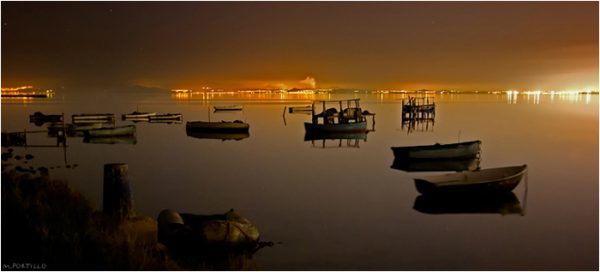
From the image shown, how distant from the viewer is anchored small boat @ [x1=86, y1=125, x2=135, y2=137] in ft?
105

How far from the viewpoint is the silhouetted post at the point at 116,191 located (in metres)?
10.4

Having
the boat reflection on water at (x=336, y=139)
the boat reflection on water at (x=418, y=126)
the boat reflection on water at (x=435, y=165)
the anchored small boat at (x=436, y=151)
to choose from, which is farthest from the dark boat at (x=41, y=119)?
the boat reflection on water at (x=435, y=165)

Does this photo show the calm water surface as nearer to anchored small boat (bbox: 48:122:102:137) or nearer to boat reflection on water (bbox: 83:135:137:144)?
boat reflection on water (bbox: 83:135:137:144)

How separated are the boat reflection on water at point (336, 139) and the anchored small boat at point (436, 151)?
752 centimetres

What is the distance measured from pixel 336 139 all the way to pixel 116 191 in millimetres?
25113

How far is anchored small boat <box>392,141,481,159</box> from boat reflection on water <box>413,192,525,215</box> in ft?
26.7

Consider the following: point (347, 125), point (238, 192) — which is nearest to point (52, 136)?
point (347, 125)

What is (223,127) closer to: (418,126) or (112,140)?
(112,140)

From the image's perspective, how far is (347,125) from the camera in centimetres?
3625

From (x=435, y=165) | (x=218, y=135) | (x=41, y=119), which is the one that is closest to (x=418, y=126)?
(x=218, y=135)

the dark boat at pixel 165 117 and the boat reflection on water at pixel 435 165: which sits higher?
the dark boat at pixel 165 117

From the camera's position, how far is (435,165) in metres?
23.4

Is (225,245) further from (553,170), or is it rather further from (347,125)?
(347,125)

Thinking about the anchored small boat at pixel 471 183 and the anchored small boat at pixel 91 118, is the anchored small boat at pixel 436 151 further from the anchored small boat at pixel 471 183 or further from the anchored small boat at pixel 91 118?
the anchored small boat at pixel 91 118
